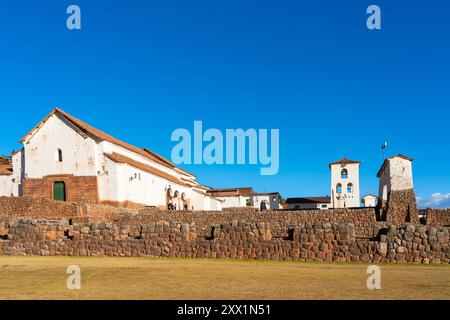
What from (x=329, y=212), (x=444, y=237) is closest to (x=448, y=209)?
(x=329, y=212)

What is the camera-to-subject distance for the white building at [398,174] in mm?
37438

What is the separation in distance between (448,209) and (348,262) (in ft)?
68.4

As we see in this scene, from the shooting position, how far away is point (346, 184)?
59.6 metres

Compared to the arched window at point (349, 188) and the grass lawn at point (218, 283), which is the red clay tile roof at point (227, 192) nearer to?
the arched window at point (349, 188)

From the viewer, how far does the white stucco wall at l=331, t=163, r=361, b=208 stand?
5900 centimetres

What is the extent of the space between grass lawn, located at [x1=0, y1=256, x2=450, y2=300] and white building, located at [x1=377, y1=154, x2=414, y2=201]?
80.1ft

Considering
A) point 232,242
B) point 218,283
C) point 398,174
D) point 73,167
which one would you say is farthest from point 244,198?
point 218,283

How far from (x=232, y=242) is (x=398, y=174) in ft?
79.2

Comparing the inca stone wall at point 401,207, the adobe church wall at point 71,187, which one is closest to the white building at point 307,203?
the inca stone wall at point 401,207

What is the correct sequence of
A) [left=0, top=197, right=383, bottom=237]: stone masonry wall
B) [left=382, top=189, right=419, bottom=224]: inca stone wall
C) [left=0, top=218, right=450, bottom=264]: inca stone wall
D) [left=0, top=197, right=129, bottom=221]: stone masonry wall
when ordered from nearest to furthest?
[left=0, top=218, right=450, bottom=264]: inca stone wall < [left=0, top=197, right=129, bottom=221]: stone masonry wall < [left=0, top=197, right=383, bottom=237]: stone masonry wall < [left=382, top=189, right=419, bottom=224]: inca stone wall

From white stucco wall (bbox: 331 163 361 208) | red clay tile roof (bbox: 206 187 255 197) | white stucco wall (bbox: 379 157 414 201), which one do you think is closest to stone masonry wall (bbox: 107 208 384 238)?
white stucco wall (bbox: 379 157 414 201)

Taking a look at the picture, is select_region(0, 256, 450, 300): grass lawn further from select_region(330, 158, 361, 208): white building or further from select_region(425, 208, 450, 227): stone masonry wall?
select_region(330, 158, 361, 208): white building

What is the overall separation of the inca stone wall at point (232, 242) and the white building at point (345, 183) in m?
42.0
